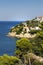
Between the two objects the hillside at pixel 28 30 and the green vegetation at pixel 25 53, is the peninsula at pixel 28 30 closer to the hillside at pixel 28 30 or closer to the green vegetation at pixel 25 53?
the hillside at pixel 28 30

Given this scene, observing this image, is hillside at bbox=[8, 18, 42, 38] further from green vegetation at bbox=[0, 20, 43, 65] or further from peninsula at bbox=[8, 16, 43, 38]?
green vegetation at bbox=[0, 20, 43, 65]

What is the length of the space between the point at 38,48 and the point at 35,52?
3.16 ft

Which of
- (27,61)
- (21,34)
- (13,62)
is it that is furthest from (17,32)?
(13,62)

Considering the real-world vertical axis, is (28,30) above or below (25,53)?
above

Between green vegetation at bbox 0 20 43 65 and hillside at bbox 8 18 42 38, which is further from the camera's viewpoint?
hillside at bbox 8 18 42 38

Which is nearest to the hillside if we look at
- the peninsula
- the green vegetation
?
the peninsula

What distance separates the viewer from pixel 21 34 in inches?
3546

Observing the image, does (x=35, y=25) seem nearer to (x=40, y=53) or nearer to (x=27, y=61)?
(x=40, y=53)

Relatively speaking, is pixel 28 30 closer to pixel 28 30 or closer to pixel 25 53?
pixel 28 30

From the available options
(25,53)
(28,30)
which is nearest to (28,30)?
(28,30)

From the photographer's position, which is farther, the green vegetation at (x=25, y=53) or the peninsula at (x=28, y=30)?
the peninsula at (x=28, y=30)

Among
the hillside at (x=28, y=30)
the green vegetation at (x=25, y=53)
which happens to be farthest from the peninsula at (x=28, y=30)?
the green vegetation at (x=25, y=53)

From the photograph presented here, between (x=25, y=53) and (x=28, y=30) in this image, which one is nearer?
(x=25, y=53)

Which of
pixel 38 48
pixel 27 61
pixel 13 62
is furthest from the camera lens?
pixel 38 48
